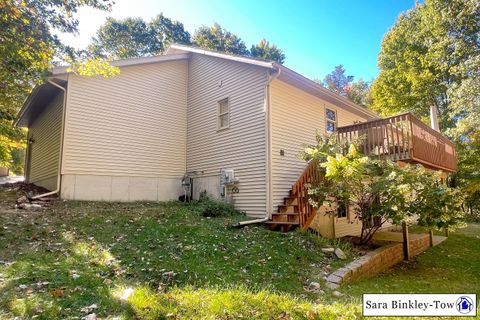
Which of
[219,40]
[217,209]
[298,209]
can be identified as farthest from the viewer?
[219,40]

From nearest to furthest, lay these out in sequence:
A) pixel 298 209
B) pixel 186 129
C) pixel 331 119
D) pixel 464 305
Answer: pixel 464 305 < pixel 298 209 < pixel 331 119 < pixel 186 129

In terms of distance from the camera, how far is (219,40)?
27078mm

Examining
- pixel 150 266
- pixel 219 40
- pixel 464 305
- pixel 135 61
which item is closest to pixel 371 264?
pixel 464 305

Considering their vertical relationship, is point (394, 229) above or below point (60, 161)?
below

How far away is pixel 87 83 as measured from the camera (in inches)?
406

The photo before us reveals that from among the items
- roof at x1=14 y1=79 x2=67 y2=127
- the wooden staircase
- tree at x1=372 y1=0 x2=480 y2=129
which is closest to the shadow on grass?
the wooden staircase

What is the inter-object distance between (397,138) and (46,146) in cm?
1323

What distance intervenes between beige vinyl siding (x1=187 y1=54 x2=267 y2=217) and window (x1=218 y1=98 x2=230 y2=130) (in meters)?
0.16

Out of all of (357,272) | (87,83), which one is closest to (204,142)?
(87,83)

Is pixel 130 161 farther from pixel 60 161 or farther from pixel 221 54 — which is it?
pixel 221 54

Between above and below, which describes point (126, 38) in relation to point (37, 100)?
above

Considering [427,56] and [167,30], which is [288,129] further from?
[167,30]

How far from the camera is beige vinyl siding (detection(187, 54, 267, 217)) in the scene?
930cm

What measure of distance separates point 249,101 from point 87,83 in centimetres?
567
